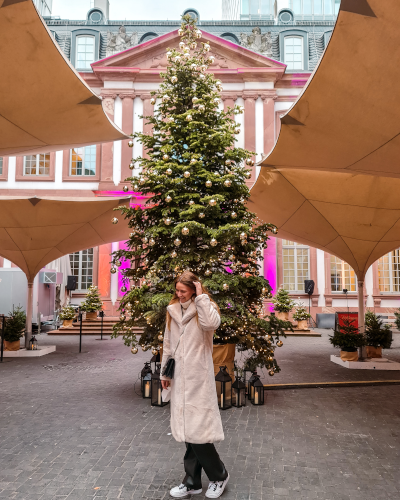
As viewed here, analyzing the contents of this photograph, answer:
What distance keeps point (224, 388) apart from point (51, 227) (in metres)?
5.96

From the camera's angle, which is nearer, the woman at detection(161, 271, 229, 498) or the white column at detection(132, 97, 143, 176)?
the woman at detection(161, 271, 229, 498)

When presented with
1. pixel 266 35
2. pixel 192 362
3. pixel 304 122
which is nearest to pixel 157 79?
pixel 266 35

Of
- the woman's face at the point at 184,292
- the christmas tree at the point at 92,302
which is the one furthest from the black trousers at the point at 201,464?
the christmas tree at the point at 92,302

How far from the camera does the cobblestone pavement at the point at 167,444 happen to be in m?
3.91

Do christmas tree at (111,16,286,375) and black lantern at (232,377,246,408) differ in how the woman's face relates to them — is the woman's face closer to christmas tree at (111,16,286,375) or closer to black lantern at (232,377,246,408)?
christmas tree at (111,16,286,375)

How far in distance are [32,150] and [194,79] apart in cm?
310

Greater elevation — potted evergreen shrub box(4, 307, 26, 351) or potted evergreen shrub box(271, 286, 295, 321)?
potted evergreen shrub box(271, 286, 295, 321)

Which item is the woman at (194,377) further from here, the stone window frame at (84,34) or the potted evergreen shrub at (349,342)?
the stone window frame at (84,34)

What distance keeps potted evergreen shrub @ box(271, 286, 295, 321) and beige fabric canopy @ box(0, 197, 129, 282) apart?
9.39 meters

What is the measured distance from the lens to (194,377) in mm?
3455

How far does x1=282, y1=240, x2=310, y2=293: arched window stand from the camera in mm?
22000

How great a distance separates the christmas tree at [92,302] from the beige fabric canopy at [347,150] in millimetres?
10868

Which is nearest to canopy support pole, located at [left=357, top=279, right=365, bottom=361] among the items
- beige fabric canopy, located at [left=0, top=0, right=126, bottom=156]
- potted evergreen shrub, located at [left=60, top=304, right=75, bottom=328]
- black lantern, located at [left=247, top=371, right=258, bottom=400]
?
black lantern, located at [left=247, top=371, right=258, bottom=400]

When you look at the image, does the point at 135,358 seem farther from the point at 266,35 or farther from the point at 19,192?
the point at 266,35
